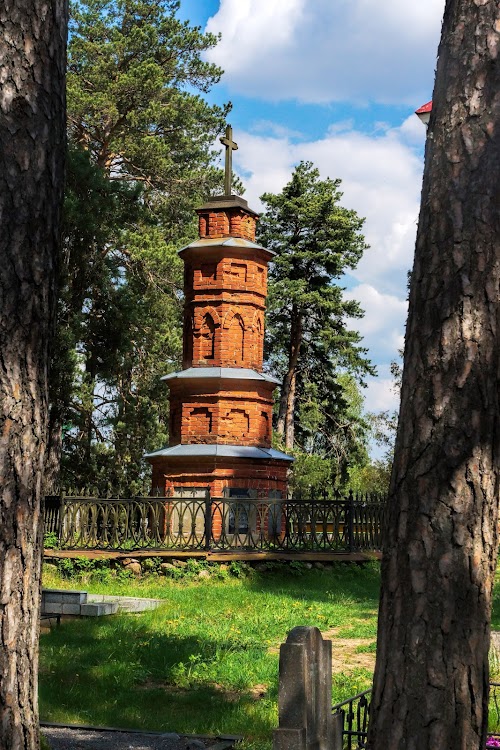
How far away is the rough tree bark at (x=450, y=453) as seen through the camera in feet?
13.4

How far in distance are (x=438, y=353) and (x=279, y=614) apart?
9823mm

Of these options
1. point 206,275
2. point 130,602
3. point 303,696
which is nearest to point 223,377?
point 206,275

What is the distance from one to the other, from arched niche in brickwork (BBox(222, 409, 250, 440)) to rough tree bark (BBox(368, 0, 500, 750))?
56.0ft

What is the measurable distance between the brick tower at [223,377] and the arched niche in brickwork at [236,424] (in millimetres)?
22

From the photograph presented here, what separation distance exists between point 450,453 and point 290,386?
3787cm

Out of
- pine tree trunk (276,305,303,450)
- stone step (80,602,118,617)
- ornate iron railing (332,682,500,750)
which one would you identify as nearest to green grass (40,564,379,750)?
stone step (80,602,118,617)

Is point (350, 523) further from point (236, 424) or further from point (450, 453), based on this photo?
point (450, 453)

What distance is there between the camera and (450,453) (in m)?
4.20

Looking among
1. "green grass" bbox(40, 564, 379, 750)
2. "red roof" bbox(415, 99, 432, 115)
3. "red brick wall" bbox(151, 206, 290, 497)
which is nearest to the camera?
"green grass" bbox(40, 564, 379, 750)

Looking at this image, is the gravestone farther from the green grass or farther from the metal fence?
the metal fence

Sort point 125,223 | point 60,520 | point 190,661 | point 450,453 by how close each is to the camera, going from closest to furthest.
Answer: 1. point 450,453
2. point 190,661
3. point 60,520
4. point 125,223

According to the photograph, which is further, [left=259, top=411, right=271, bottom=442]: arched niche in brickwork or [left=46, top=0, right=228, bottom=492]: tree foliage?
[left=46, top=0, right=228, bottom=492]: tree foliage

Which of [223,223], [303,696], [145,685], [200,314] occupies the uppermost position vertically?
[223,223]

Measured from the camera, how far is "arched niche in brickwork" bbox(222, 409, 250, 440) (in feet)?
70.5
